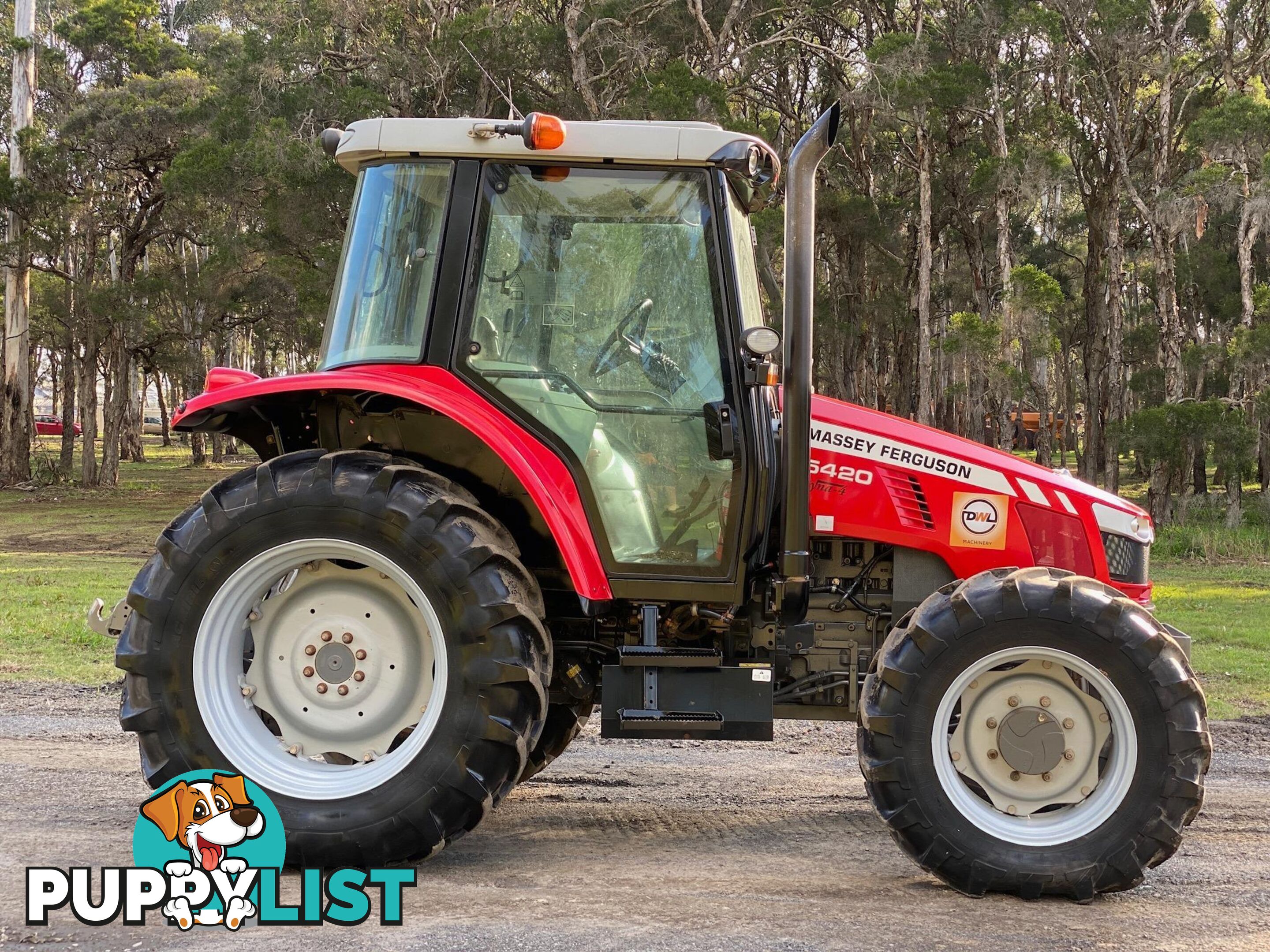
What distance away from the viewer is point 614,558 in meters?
4.34

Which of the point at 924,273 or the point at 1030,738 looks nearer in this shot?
the point at 1030,738

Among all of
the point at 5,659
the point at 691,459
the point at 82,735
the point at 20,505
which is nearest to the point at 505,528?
the point at 691,459

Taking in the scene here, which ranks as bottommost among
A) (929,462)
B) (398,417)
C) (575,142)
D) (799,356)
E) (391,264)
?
(929,462)

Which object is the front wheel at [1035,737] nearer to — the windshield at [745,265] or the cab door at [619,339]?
the cab door at [619,339]

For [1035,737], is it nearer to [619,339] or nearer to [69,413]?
[619,339]

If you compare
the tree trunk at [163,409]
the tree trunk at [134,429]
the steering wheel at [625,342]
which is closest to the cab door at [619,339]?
the steering wheel at [625,342]

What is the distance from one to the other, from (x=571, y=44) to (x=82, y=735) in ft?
60.2

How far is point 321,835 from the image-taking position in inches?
159

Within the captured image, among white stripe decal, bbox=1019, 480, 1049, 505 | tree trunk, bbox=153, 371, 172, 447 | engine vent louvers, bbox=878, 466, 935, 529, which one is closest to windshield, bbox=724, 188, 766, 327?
engine vent louvers, bbox=878, 466, 935, 529

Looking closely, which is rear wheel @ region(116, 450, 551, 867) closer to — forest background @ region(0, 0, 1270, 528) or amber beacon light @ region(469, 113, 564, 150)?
amber beacon light @ region(469, 113, 564, 150)

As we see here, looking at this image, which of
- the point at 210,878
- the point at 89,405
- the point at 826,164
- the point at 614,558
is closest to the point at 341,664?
the point at 210,878

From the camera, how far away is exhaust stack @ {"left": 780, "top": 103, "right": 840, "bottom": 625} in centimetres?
384

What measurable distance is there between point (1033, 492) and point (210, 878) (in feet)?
10.4

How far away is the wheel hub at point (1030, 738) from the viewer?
13.5 ft
